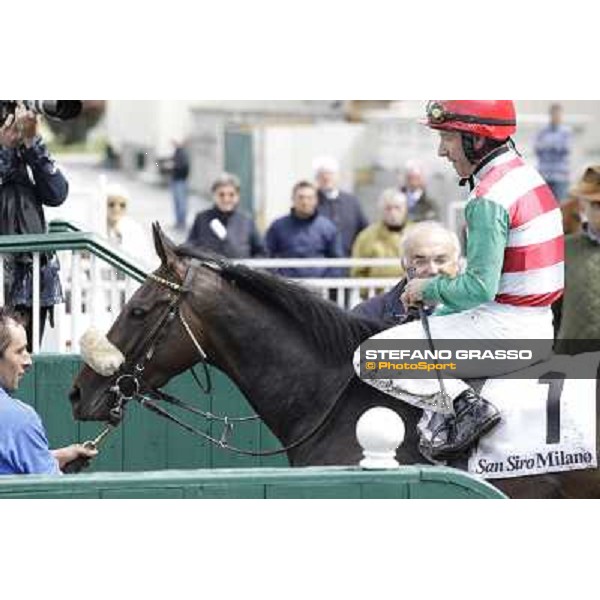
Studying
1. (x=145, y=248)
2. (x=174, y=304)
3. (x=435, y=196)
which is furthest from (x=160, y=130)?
(x=174, y=304)

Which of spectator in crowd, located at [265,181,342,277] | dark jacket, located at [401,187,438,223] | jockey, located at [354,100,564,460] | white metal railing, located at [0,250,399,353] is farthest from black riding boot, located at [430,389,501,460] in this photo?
dark jacket, located at [401,187,438,223]

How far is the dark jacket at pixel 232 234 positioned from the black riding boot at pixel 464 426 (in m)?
6.66

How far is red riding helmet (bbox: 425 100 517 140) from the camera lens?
7.23 metres

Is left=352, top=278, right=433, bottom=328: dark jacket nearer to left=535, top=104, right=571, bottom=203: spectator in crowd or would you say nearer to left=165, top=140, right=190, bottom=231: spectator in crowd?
left=535, top=104, right=571, bottom=203: spectator in crowd

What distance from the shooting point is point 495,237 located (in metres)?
7.03

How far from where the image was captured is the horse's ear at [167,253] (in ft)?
24.4

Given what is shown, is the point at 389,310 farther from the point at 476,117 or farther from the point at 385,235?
the point at 385,235

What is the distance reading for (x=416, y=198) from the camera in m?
15.2

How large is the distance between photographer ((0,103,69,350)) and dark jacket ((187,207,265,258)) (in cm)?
493

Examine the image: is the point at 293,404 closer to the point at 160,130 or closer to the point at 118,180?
the point at 118,180

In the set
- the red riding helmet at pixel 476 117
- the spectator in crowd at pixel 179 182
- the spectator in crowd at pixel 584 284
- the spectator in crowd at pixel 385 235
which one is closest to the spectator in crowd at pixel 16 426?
the red riding helmet at pixel 476 117

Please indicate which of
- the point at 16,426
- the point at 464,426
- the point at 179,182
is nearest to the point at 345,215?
the point at 464,426

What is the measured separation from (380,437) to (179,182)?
16312 millimetres
